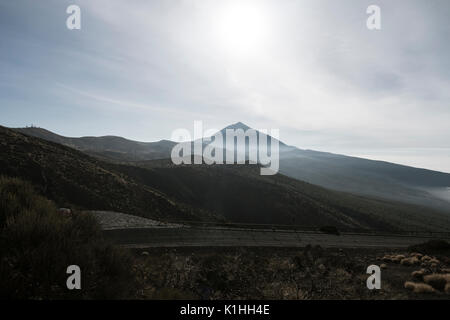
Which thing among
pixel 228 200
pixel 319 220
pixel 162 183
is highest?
pixel 162 183

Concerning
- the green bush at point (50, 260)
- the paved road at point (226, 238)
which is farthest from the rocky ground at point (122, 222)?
the green bush at point (50, 260)

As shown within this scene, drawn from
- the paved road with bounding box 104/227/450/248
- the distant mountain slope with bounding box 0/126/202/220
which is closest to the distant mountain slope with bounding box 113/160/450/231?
the distant mountain slope with bounding box 0/126/202/220

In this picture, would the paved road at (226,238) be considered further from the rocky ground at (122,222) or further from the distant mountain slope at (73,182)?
the distant mountain slope at (73,182)

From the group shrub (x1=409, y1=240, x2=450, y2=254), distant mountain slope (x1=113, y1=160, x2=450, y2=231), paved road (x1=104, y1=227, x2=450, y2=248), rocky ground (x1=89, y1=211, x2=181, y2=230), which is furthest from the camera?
distant mountain slope (x1=113, y1=160, x2=450, y2=231)

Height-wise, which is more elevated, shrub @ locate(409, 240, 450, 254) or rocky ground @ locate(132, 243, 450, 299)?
rocky ground @ locate(132, 243, 450, 299)

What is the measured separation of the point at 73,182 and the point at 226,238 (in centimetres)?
2551

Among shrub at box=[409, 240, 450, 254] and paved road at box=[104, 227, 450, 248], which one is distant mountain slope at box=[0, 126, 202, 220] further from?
shrub at box=[409, 240, 450, 254]

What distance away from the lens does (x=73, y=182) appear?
115 ft

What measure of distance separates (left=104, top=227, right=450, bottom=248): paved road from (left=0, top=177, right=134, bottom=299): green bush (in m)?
10.2

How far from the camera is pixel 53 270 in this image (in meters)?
5.19

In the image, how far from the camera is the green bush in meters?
4.87

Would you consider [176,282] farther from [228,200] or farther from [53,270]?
[228,200]

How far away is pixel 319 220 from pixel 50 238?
194 feet
